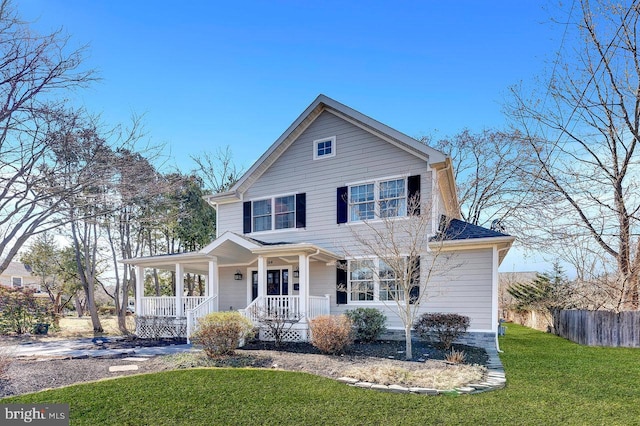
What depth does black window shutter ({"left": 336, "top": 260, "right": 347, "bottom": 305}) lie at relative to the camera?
12319 millimetres

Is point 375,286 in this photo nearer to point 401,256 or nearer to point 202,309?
point 401,256

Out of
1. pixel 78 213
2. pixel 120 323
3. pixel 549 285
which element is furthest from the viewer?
pixel 549 285

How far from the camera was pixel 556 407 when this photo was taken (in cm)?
536

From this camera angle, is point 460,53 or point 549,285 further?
point 549,285

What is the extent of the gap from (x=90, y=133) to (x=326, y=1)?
7.68 m

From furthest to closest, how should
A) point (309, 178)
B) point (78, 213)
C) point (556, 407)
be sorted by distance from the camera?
point (309, 178) → point (78, 213) → point (556, 407)

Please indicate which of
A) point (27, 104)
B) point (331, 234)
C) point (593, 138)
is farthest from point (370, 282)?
point (593, 138)

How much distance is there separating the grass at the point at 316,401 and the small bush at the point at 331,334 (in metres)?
1.82

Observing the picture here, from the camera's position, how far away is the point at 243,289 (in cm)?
1470

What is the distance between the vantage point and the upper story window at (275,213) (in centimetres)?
1355

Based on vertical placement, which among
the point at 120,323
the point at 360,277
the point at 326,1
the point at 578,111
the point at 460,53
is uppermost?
the point at 326,1

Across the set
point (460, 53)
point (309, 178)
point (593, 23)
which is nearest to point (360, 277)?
point (309, 178)

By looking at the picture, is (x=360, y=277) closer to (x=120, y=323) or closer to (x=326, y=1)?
(x=326, y=1)

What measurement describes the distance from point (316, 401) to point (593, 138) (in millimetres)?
15682
